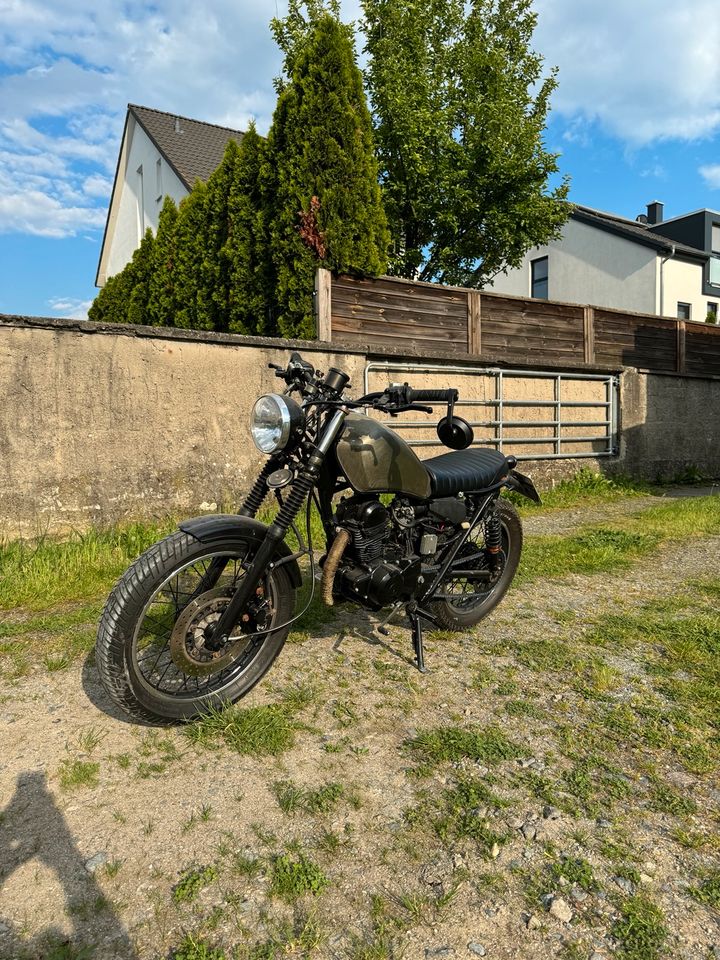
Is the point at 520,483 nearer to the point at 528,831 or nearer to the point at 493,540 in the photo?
the point at 493,540

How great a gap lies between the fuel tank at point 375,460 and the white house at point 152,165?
53.7 ft

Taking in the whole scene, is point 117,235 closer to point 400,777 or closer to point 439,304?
point 439,304

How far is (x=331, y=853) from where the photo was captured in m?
1.83

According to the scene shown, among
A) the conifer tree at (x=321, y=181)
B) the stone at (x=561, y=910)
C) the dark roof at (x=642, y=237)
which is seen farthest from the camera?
the dark roof at (x=642, y=237)

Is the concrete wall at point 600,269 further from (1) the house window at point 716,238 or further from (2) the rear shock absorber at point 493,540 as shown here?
(2) the rear shock absorber at point 493,540

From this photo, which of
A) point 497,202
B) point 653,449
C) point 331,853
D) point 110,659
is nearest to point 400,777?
point 331,853

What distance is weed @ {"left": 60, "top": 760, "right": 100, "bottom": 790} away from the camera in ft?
7.04

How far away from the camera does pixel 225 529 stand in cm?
243

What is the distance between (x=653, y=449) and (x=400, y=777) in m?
9.39

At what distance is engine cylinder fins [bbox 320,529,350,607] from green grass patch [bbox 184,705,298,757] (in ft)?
1.72

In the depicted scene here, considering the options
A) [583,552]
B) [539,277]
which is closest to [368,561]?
[583,552]

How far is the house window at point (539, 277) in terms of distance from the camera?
26188 millimetres

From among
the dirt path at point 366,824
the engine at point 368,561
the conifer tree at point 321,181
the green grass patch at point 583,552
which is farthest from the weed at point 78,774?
the conifer tree at point 321,181

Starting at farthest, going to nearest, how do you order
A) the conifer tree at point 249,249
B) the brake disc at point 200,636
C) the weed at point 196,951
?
1. the conifer tree at point 249,249
2. the brake disc at point 200,636
3. the weed at point 196,951
